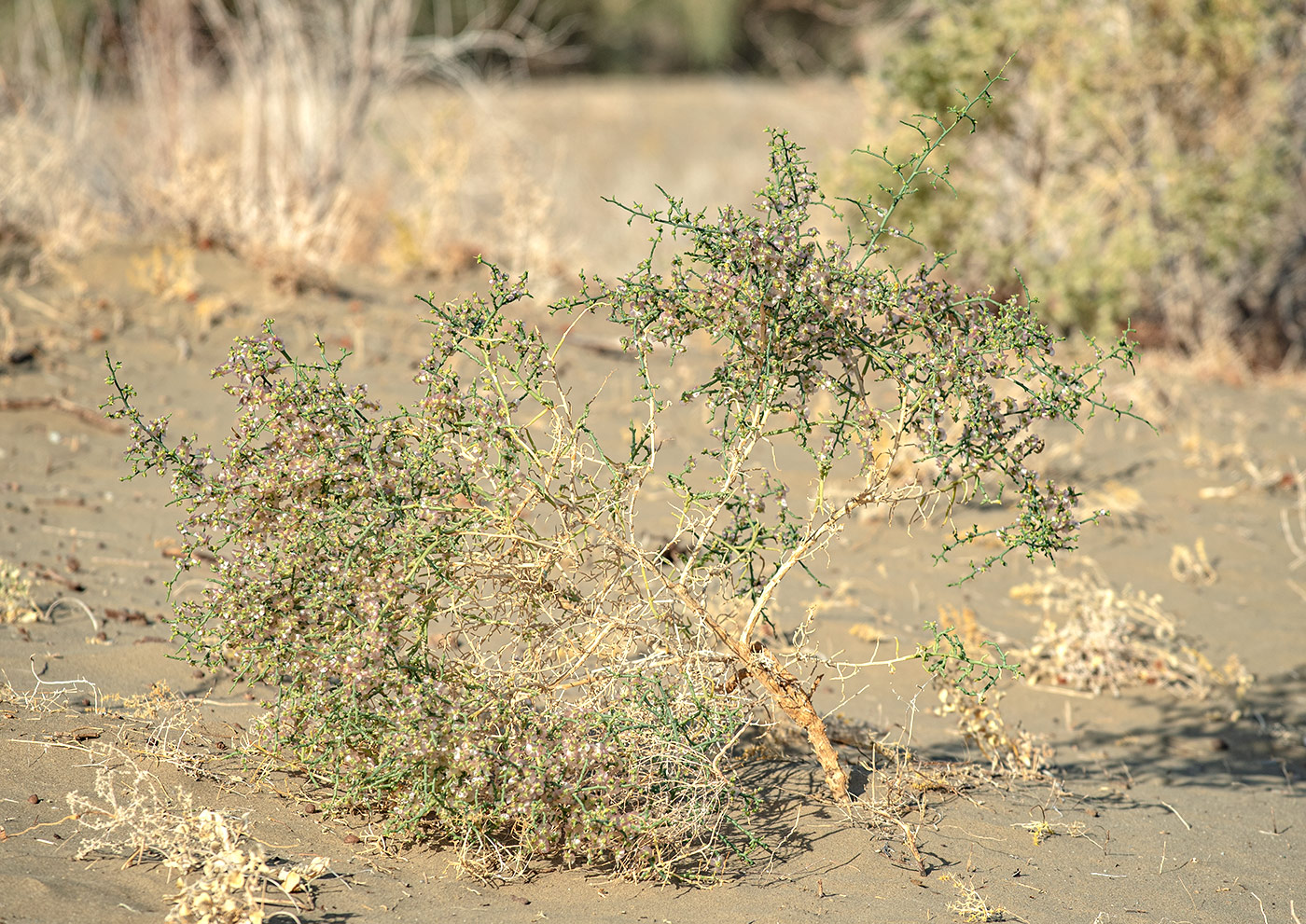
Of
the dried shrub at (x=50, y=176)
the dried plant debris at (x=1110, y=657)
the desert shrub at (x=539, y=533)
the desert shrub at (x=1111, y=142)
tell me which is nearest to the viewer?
the desert shrub at (x=539, y=533)

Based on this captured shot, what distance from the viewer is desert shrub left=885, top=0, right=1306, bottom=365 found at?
8.83 metres

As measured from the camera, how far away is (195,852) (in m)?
2.61

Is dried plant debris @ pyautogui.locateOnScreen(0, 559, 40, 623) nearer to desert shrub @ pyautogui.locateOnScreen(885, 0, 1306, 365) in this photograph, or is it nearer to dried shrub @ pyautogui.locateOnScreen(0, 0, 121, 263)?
dried shrub @ pyautogui.locateOnScreen(0, 0, 121, 263)

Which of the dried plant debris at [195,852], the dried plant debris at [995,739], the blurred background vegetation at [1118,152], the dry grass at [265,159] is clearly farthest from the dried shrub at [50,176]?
the dried plant debris at [995,739]

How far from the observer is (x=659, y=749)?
2932 millimetres

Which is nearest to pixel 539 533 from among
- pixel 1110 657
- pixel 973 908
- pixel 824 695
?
pixel 973 908

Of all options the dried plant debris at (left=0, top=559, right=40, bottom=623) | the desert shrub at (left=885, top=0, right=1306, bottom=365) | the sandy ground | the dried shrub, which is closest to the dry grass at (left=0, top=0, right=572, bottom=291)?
the dried shrub

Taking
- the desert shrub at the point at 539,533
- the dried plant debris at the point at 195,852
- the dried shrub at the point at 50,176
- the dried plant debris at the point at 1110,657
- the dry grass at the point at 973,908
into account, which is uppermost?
the dried shrub at the point at 50,176

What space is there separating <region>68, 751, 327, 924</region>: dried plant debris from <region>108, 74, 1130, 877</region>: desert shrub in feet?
0.86

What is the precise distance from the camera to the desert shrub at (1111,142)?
29.0ft

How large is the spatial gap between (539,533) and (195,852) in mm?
1051

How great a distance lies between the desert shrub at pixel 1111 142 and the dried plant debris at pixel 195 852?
731 centimetres

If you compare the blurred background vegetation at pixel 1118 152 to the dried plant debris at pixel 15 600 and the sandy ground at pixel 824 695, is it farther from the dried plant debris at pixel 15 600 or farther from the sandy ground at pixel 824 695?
the dried plant debris at pixel 15 600

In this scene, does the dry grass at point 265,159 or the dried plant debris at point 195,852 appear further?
the dry grass at point 265,159
